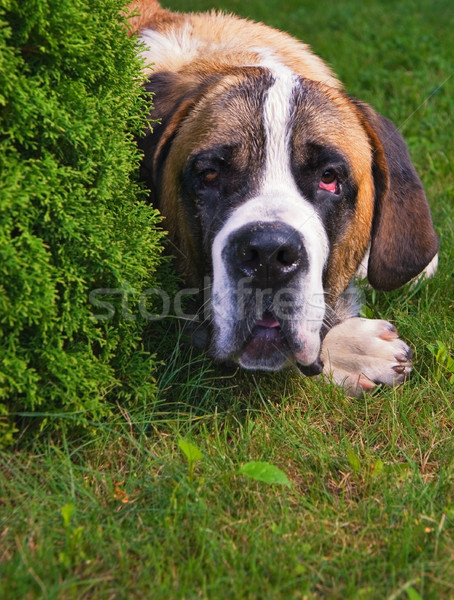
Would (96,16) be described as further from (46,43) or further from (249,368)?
(249,368)

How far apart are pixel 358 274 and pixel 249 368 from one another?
40.1 inches

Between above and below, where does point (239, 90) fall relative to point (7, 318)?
above

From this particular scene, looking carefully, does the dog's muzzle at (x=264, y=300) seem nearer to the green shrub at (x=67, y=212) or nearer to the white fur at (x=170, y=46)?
the green shrub at (x=67, y=212)

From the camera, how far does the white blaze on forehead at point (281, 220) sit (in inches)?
112

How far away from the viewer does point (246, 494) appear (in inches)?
99.3

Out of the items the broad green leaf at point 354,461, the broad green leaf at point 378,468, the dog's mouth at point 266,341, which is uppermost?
the dog's mouth at point 266,341

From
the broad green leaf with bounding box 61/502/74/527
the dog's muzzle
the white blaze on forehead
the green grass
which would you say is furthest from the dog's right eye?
the broad green leaf with bounding box 61/502/74/527

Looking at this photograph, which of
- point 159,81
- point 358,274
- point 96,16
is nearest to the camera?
point 96,16

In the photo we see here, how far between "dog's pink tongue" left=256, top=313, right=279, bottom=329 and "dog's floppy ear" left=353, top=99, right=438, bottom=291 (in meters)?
0.73

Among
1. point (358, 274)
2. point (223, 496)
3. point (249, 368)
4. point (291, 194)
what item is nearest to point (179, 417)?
point (249, 368)

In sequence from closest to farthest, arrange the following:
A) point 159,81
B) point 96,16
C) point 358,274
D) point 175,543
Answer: point 175,543
point 96,16
point 159,81
point 358,274

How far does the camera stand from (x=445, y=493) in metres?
2.54

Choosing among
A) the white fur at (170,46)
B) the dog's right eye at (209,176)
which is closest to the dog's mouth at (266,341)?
the dog's right eye at (209,176)

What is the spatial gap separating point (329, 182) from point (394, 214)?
39cm
